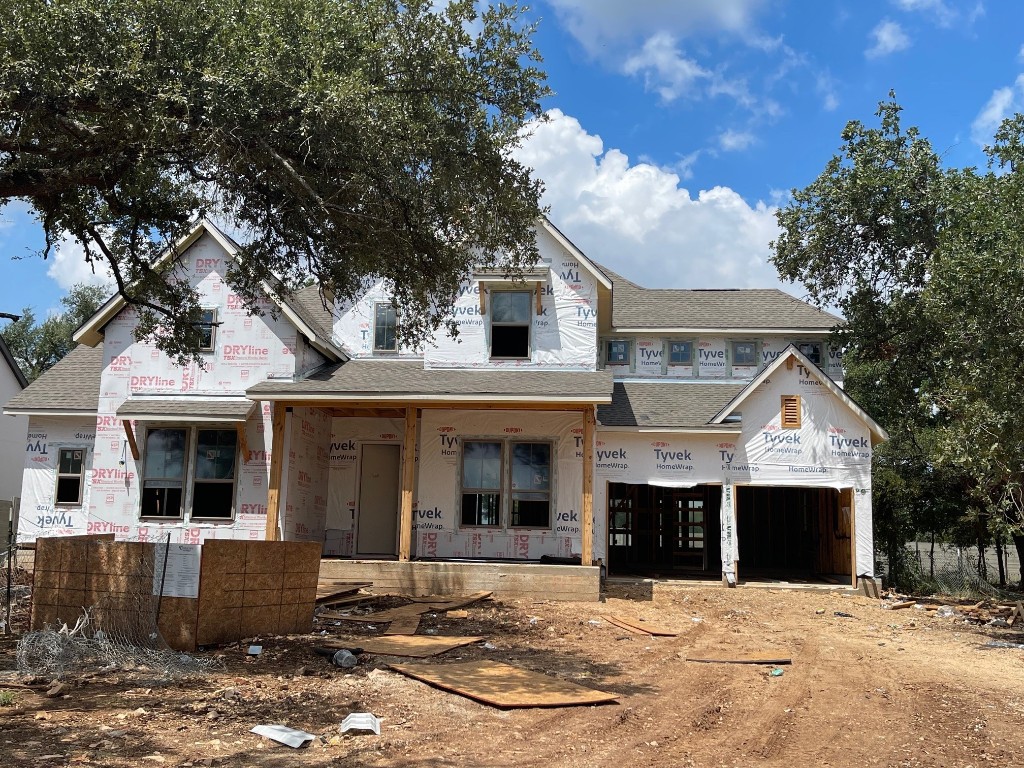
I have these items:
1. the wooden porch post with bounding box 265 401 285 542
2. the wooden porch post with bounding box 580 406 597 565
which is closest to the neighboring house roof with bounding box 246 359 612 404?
the wooden porch post with bounding box 265 401 285 542

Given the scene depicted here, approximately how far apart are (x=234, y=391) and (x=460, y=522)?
539 centimetres

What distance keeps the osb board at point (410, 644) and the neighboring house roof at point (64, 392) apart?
11549mm

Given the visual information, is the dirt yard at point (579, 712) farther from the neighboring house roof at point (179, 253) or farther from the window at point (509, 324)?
the window at point (509, 324)

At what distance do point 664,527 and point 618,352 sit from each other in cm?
479

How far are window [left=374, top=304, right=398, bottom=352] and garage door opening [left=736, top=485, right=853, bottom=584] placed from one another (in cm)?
933

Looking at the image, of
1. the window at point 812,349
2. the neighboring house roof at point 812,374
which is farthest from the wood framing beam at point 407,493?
the window at point 812,349

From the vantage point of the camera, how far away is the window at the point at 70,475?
20.2 m

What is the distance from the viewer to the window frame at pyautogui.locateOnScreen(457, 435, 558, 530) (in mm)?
18219

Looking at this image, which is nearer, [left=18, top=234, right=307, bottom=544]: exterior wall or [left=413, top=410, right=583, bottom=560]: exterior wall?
[left=18, top=234, right=307, bottom=544]: exterior wall

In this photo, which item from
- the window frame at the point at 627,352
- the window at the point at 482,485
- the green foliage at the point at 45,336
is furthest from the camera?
the green foliage at the point at 45,336

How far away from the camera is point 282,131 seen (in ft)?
30.7

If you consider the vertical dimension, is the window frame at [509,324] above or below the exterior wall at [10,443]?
above

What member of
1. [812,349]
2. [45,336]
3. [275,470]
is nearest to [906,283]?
[812,349]

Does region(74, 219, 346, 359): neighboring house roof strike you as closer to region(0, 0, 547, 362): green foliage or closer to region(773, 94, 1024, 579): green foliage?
region(0, 0, 547, 362): green foliage
